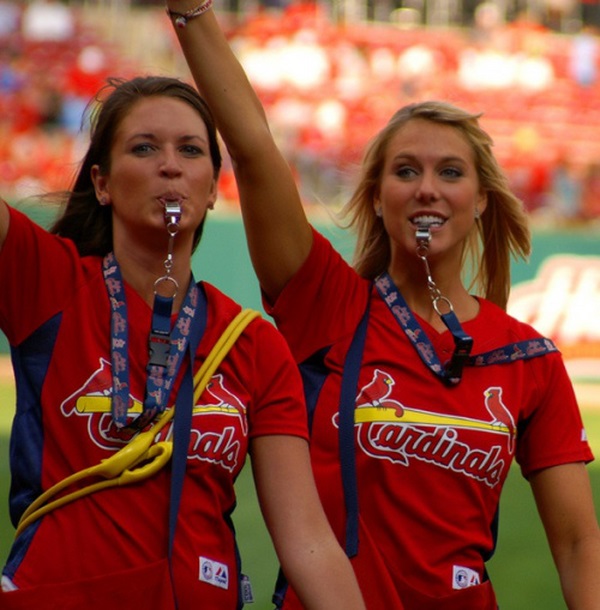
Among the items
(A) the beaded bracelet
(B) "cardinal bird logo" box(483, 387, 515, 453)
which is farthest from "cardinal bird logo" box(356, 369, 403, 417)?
(A) the beaded bracelet

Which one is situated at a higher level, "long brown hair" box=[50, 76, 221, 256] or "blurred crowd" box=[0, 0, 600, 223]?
"long brown hair" box=[50, 76, 221, 256]

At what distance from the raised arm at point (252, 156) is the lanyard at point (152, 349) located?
1.08 feet

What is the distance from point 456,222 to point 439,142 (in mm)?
211

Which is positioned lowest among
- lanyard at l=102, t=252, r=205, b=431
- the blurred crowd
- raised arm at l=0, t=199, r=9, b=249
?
the blurred crowd

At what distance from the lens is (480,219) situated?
3.32 meters

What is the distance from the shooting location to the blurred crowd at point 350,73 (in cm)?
1577

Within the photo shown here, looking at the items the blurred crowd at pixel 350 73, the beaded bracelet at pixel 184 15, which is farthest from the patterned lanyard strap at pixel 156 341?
the blurred crowd at pixel 350 73

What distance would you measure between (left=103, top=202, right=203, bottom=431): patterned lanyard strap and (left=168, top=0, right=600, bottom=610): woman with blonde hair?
0.32m

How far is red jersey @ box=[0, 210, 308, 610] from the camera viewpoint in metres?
2.25

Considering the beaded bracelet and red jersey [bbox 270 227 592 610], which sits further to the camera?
red jersey [bbox 270 227 592 610]

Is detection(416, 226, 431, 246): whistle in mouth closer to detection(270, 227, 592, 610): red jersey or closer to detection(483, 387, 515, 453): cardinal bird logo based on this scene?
detection(270, 227, 592, 610): red jersey

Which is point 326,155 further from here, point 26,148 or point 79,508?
point 79,508

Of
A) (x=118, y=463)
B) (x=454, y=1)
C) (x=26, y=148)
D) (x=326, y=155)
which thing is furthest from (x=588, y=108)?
(x=118, y=463)

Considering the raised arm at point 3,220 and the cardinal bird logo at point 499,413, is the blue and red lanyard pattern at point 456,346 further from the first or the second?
the raised arm at point 3,220
